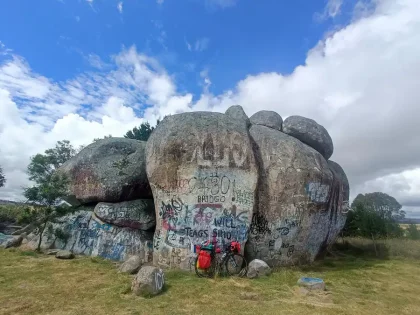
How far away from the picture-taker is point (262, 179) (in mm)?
13750

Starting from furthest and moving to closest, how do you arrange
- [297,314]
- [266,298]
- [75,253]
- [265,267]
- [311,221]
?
[75,253] → [311,221] → [265,267] → [266,298] → [297,314]

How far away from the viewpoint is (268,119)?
657 inches

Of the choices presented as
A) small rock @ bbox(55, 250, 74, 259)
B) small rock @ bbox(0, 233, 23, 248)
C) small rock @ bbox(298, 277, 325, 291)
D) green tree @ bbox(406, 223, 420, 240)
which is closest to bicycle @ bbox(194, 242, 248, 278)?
small rock @ bbox(298, 277, 325, 291)

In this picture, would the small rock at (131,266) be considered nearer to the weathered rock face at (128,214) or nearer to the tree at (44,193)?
the weathered rock face at (128,214)

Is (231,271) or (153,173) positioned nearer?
(231,271)

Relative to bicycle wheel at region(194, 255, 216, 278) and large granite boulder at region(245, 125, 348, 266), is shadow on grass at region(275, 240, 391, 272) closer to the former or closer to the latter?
large granite boulder at region(245, 125, 348, 266)

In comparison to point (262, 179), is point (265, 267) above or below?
below

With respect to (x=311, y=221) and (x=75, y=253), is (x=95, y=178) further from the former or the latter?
(x=311, y=221)

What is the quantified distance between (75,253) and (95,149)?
5540mm

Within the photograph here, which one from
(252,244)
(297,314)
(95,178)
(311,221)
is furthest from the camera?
(95,178)

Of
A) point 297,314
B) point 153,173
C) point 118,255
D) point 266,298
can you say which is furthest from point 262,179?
point 118,255

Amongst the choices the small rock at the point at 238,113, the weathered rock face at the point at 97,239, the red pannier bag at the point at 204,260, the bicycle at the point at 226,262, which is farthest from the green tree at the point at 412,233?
the weathered rock face at the point at 97,239

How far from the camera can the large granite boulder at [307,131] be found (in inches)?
655

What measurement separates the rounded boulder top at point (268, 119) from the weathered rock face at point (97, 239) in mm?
8119
